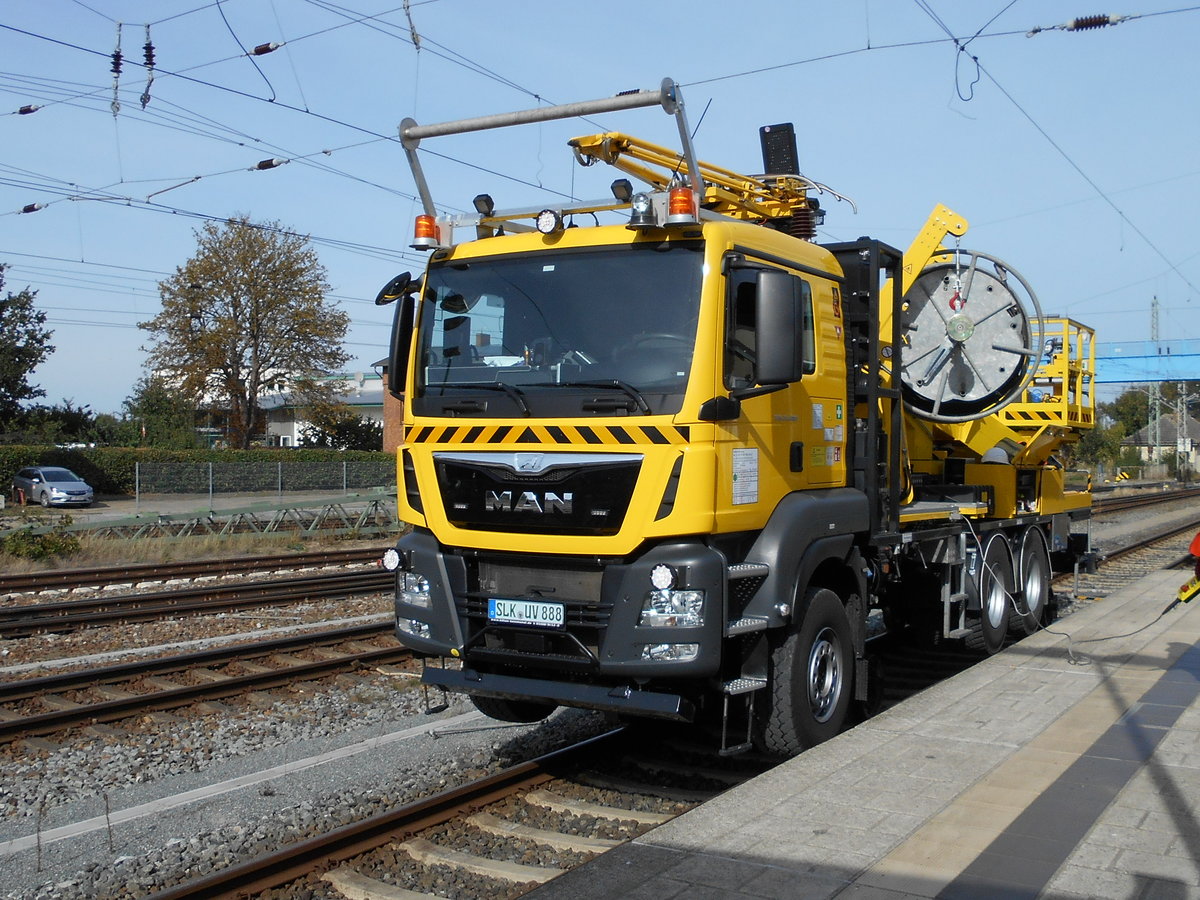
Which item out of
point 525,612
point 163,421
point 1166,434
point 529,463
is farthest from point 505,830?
point 1166,434

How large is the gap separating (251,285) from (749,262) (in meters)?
47.7

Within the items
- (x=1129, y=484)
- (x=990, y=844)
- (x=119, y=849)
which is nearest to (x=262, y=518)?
(x=119, y=849)

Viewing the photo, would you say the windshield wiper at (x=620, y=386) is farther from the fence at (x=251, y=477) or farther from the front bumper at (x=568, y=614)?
the fence at (x=251, y=477)

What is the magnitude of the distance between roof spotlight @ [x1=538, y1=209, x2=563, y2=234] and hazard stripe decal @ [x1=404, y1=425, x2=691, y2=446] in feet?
3.92

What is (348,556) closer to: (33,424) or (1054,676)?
(1054,676)

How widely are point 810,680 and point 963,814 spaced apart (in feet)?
4.71

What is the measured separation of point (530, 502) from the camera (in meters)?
5.93

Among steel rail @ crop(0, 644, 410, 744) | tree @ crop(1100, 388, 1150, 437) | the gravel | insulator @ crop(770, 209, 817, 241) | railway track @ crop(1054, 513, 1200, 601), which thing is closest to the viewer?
the gravel

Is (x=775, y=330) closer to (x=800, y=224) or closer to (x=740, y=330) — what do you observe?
(x=740, y=330)

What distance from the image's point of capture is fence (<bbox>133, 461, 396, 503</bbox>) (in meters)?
29.4

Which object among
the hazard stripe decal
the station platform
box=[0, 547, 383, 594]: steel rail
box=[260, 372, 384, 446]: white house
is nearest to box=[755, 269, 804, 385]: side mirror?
the hazard stripe decal

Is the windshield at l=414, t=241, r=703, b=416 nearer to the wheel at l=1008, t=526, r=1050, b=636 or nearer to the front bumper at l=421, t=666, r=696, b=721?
the front bumper at l=421, t=666, r=696, b=721

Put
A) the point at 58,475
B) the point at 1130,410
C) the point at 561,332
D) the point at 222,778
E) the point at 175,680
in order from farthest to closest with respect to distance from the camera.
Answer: the point at 1130,410 → the point at 58,475 → the point at 175,680 → the point at 222,778 → the point at 561,332

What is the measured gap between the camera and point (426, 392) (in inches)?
258
